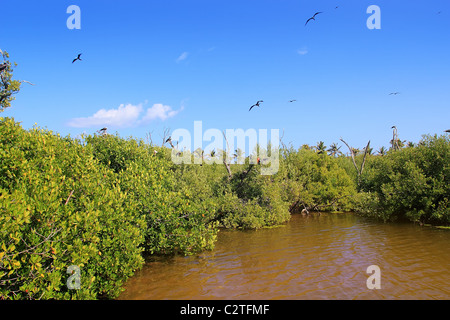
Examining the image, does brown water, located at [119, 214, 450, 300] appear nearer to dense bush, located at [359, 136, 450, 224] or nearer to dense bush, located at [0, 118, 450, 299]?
dense bush, located at [0, 118, 450, 299]

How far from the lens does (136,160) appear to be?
37.3 ft

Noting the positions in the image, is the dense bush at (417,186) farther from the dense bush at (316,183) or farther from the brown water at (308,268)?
the dense bush at (316,183)

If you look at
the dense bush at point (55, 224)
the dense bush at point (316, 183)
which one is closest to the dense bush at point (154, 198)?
the dense bush at point (55, 224)

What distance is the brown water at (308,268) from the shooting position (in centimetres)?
855

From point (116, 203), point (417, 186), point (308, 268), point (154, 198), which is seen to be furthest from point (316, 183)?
point (116, 203)

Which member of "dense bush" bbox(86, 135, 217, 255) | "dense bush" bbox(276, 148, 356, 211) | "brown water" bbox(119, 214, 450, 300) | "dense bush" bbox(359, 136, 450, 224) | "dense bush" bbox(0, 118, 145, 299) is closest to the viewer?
"dense bush" bbox(0, 118, 145, 299)

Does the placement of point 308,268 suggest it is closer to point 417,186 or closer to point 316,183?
point 417,186

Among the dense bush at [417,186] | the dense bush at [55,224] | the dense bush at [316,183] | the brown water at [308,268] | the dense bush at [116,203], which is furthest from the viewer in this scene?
the dense bush at [316,183]

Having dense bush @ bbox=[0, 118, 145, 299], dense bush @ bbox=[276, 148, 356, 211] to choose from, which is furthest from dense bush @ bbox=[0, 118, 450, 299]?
dense bush @ bbox=[276, 148, 356, 211]

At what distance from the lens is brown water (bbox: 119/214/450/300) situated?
28.1 feet

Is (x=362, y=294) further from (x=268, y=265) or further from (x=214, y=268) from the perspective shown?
(x=214, y=268)

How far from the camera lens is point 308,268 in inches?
416

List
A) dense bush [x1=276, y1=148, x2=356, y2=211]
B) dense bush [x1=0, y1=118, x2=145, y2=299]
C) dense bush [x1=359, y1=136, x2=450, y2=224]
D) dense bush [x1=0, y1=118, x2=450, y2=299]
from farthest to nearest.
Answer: dense bush [x1=276, y1=148, x2=356, y2=211], dense bush [x1=359, y1=136, x2=450, y2=224], dense bush [x1=0, y1=118, x2=450, y2=299], dense bush [x1=0, y1=118, x2=145, y2=299]
